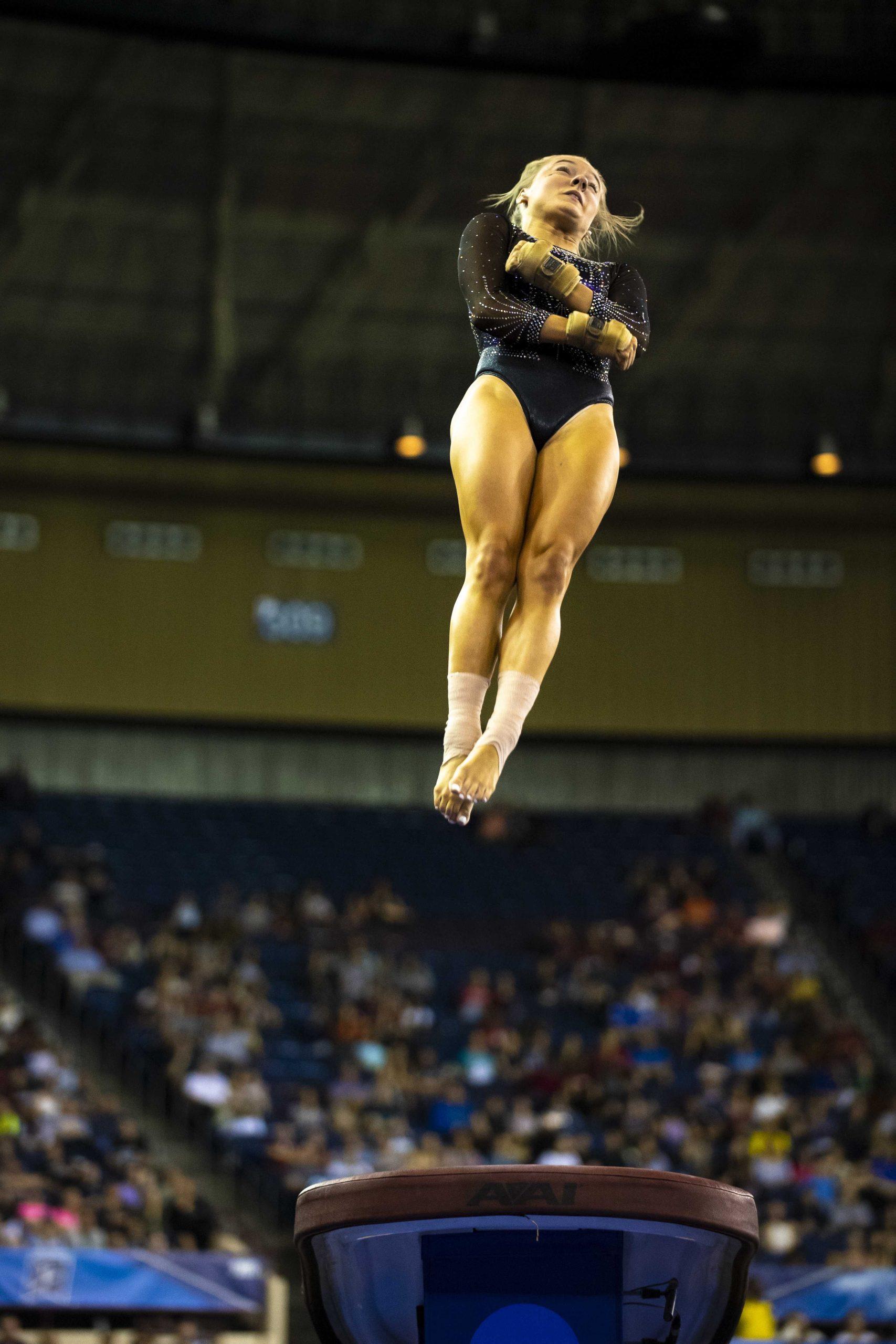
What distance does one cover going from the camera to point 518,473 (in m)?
5.08

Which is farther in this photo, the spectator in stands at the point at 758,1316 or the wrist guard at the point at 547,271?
the spectator in stands at the point at 758,1316

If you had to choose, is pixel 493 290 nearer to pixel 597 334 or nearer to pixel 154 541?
pixel 597 334

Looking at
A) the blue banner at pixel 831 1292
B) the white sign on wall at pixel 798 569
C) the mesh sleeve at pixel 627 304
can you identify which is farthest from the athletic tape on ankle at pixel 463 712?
the white sign on wall at pixel 798 569

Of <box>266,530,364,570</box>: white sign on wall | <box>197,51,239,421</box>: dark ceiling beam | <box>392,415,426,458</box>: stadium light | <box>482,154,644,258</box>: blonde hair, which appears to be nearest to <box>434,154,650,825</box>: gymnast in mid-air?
<box>482,154,644,258</box>: blonde hair

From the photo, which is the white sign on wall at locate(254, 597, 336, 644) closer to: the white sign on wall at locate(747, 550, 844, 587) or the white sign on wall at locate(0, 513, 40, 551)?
the white sign on wall at locate(0, 513, 40, 551)

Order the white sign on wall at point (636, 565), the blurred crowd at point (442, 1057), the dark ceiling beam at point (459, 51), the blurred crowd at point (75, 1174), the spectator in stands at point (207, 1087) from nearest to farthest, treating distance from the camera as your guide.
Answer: the blurred crowd at point (75, 1174)
the blurred crowd at point (442, 1057)
the spectator in stands at point (207, 1087)
the dark ceiling beam at point (459, 51)
the white sign on wall at point (636, 565)

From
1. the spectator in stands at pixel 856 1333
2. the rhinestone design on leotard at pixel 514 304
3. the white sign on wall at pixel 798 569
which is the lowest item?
the spectator in stands at pixel 856 1333

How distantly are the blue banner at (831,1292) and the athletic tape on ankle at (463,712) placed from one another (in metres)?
7.85

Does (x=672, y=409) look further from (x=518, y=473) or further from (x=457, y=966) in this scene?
(x=518, y=473)

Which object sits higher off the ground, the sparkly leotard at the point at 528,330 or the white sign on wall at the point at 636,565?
the white sign on wall at the point at 636,565

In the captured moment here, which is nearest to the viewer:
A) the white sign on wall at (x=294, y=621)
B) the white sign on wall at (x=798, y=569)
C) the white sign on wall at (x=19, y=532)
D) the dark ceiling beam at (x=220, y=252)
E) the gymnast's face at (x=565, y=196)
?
the gymnast's face at (x=565, y=196)

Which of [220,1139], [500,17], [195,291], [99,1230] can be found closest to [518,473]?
[99,1230]

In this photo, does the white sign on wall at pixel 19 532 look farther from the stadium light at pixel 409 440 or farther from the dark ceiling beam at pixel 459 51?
the dark ceiling beam at pixel 459 51

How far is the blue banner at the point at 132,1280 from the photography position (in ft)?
35.1
